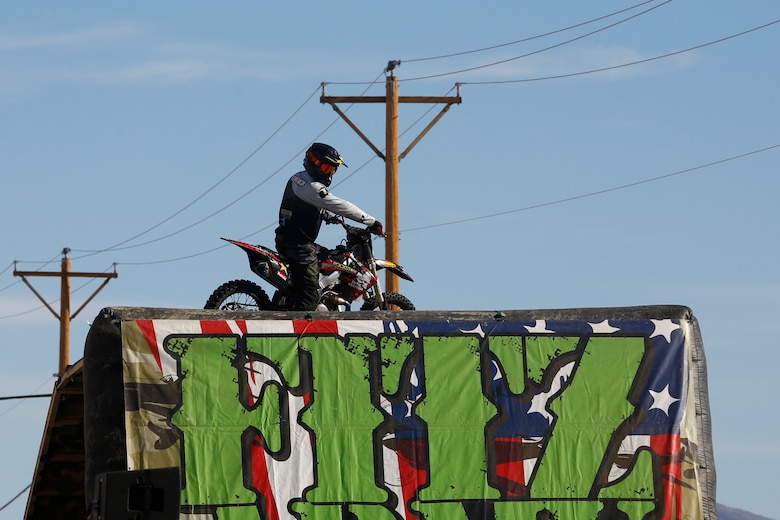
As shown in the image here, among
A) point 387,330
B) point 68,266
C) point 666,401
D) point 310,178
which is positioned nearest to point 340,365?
point 387,330

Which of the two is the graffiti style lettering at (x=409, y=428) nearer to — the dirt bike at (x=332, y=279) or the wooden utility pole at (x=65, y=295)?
the dirt bike at (x=332, y=279)

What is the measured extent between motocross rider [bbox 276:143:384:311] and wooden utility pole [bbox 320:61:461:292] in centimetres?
787

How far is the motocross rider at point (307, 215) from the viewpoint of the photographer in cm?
1919

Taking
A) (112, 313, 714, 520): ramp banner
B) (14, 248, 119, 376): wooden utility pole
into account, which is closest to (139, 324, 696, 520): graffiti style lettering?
(112, 313, 714, 520): ramp banner

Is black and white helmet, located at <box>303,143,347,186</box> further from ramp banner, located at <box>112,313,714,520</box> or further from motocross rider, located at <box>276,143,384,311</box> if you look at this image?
ramp banner, located at <box>112,313,714,520</box>

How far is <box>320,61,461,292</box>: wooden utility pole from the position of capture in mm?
28109

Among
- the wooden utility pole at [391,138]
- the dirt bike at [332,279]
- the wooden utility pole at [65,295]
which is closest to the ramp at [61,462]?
the dirt bike at [332,279]

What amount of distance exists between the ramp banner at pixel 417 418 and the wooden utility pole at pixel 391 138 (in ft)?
38.3

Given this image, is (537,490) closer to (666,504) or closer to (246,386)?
(666,504)

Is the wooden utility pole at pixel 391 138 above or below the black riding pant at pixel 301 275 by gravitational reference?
above

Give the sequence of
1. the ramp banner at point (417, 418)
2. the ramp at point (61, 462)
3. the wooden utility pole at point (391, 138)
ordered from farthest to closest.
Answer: the wooden utility pole at point (391, 138)
the ramp at point (61, 462)
the ramp banner at point (417, 418)

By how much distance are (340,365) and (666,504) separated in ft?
11.6

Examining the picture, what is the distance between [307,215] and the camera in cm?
1928

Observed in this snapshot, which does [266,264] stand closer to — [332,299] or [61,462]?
[332,299]
